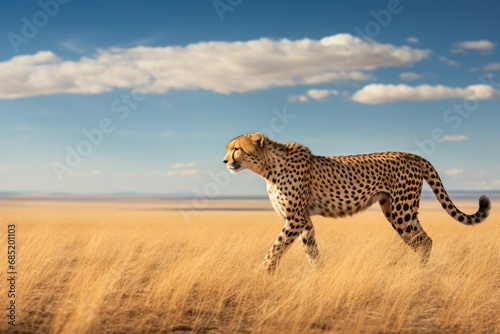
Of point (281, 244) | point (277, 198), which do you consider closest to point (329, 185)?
point (277, 198)

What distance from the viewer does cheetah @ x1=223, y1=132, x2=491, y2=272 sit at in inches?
355

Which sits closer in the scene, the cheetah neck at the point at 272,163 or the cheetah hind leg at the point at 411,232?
the cheetah neck at the point at 272,163

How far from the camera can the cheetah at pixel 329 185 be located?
9.02m

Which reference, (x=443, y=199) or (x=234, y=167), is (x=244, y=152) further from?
(x=443, y=199)

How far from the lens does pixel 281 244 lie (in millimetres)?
8672

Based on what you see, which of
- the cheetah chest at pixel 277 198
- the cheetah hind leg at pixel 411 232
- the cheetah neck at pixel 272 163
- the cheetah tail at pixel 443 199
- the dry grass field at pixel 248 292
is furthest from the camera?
the cheetah tail at pixel 443 199

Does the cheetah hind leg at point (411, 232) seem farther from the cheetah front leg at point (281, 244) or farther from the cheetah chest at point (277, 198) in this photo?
the cheetah chest at point (277, 198)

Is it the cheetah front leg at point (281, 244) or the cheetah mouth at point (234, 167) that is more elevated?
the cheetah mouth at point (234, 167)

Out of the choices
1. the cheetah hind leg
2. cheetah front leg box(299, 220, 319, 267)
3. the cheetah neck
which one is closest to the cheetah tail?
the cheetah hind leg

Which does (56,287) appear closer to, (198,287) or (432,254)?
(198,287)

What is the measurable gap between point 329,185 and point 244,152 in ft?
4.72

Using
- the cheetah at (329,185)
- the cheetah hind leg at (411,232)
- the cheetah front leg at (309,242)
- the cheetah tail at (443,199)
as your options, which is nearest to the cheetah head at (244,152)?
the cheetah at (329,185)

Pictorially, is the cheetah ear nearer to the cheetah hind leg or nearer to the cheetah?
the cheetah

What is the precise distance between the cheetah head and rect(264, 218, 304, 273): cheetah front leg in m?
1.07
